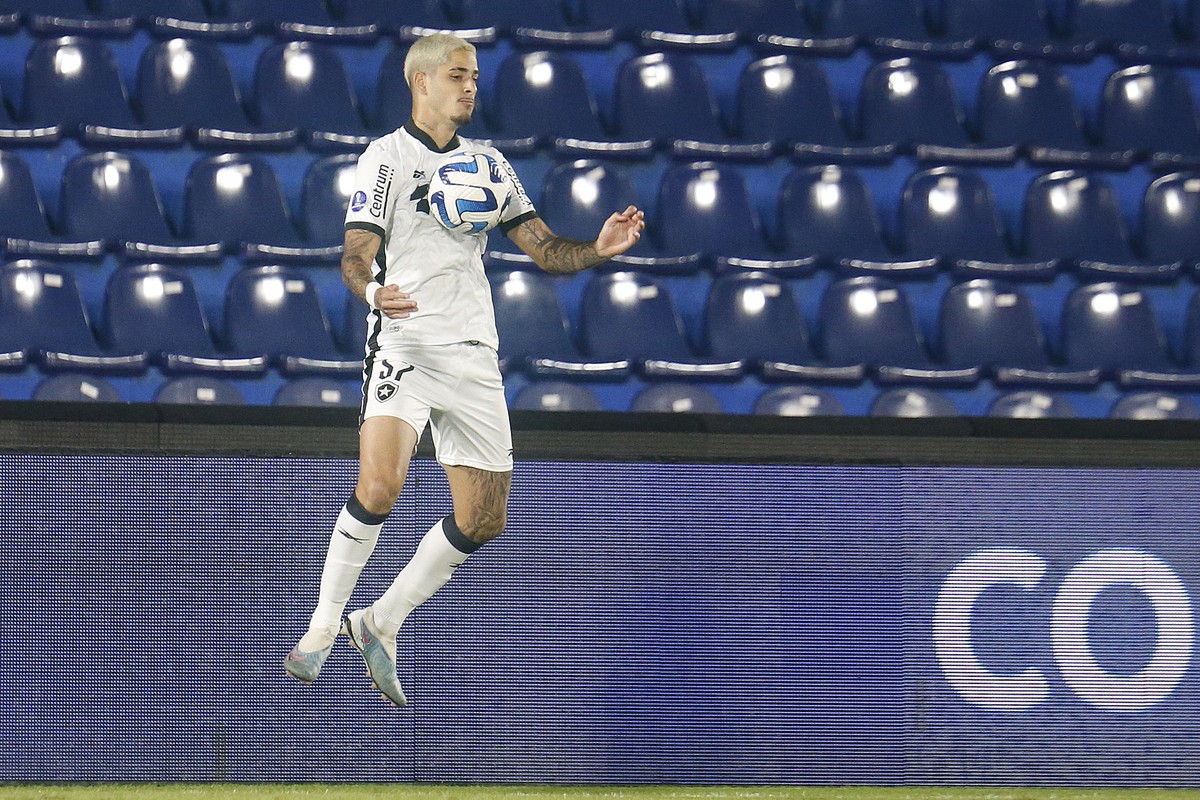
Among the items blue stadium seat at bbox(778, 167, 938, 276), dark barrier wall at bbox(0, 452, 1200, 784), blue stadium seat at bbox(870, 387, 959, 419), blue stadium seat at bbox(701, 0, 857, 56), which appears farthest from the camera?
blue stadium seat at bbox(701, 0, 857, 56)

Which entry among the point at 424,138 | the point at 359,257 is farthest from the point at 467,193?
the point at 359,257

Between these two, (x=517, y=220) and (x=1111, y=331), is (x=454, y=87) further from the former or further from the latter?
(x=1111, y=331)

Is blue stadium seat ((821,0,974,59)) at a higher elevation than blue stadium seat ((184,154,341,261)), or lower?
higher

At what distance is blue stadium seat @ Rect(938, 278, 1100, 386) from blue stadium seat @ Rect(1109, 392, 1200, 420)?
0.19m

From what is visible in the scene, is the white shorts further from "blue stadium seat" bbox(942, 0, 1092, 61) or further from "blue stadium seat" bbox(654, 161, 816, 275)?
"blue stadium seat" bbox(942, 0, 1092, 61)

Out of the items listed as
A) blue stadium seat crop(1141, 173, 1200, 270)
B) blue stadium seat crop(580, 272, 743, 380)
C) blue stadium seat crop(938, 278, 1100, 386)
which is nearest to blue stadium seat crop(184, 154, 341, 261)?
blue stadium seat crop(580, 272, 743, 380)

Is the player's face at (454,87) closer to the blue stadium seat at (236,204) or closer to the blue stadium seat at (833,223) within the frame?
the blue stadium seat at (236,204)

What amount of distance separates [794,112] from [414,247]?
295cm

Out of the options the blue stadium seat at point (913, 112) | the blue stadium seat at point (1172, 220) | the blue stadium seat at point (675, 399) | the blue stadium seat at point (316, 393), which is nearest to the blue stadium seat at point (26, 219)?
the blue stadium seat at point (316, 393)

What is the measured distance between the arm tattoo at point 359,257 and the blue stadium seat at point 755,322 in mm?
2269

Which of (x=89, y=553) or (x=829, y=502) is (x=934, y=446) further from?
(x=89, y=553)

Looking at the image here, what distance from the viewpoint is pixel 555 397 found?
509 cm

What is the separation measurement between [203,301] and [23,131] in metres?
0.97

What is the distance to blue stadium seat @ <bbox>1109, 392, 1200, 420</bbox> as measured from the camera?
5391 mm
